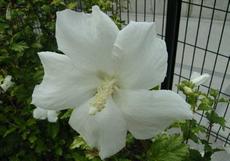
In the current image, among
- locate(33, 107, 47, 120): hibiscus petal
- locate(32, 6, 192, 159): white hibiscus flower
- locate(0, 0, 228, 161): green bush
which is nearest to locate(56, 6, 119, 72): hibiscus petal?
locate(32, 6, 192, 159): white hibiscus flower

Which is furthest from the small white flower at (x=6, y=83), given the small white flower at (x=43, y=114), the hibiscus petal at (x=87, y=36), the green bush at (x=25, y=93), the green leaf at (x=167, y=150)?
the hibiscus petal at (x=87, y=36)

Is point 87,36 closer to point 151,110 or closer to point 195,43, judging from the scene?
point 151,110

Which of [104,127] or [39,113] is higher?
[104,127]

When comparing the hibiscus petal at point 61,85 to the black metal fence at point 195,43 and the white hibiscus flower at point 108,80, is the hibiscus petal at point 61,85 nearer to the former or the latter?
the white hibiscus flower at point 108,80

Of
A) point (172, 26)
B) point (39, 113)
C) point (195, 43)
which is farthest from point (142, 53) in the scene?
point (195, 43)

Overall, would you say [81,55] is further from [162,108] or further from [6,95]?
[6,95]

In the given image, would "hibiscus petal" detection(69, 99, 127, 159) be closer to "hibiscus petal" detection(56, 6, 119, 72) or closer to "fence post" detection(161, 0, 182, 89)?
"hibiscus petal" detection(56, 6, 119, 72)
